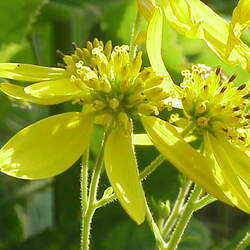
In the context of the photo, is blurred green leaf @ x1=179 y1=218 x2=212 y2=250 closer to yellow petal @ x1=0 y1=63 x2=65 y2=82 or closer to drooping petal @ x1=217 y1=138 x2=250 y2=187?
drooping petal @ x1=217 y1=138 x2=250 y2=187

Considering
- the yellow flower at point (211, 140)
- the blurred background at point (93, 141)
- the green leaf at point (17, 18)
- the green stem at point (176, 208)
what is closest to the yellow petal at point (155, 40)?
the yellow flower at point (211, 140)

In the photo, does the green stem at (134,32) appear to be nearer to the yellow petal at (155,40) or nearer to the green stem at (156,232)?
the yellow petal at (155,40)

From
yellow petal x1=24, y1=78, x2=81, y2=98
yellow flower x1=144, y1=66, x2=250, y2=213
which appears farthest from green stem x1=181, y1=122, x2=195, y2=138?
yellow petal x1=24, y1=78, x2=81, y2=98

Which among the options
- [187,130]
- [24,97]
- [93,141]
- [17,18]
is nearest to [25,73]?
[24,97]

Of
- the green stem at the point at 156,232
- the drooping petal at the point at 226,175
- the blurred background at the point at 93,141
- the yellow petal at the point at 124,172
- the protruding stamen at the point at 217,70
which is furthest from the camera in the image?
the blurred background at the point at 93,141

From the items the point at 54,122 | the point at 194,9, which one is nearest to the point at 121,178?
the point at 54,122
